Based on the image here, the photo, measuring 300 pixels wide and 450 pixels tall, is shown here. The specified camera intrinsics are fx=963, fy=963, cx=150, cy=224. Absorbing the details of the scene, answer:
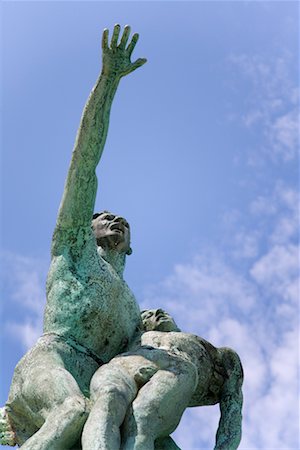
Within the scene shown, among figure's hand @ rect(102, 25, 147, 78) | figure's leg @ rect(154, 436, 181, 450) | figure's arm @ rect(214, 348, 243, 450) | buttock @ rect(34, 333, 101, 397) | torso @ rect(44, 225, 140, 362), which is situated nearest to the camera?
figure's leg @ rect(154, 436, 181, 450)

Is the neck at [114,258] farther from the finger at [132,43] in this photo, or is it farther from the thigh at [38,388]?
the finger at [132,43]

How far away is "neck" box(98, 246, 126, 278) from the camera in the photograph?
10570mm

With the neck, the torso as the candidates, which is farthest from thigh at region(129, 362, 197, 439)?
the neck

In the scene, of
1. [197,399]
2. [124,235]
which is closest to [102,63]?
[124,235]

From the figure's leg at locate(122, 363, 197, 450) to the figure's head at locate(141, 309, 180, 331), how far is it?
121 cm

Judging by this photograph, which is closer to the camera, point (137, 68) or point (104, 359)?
point (104, 359)

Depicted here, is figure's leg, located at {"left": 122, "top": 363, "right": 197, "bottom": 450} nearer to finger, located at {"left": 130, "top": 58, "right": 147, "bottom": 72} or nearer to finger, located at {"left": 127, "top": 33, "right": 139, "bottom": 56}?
finger, located at {"left": 130, "top": 58, "right": 147, "bottom": 72}

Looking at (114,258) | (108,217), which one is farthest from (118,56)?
(114,258)

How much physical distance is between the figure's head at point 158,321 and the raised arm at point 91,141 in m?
1.30

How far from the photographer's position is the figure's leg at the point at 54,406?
26.7 ft

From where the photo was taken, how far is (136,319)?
10.3 m

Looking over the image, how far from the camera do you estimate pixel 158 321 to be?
10500 mm

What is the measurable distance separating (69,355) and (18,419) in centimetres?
78

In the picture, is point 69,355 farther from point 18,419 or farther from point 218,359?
point 218,359
